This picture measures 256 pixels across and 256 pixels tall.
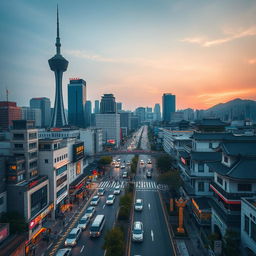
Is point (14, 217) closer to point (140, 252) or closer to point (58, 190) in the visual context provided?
point (58, 190)

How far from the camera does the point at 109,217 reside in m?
37.1

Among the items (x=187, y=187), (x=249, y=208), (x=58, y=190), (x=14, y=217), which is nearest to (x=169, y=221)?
(x=187, y=187)

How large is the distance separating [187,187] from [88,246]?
22.8 m

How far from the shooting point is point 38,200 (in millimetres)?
32750

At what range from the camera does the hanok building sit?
24.8m

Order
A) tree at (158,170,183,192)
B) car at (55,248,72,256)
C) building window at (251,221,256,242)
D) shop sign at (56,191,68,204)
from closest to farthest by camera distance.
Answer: building window at (251,221,256,242), car at (55,248,72,256), shop sign at (56,191,68,204), tree at (158,170,183,192)

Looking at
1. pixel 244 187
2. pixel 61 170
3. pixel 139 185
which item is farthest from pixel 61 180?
pixel 244 187

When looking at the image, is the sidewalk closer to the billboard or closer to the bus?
the bus

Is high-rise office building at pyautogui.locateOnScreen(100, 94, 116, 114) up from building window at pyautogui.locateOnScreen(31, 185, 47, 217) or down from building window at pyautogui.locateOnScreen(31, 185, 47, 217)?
up

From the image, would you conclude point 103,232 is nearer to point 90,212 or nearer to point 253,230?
point 90,212

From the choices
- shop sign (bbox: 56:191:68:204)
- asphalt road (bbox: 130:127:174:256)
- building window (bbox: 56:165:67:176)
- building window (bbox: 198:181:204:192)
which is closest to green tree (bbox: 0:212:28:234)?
shop sign (bbox: 56:191:68:204)

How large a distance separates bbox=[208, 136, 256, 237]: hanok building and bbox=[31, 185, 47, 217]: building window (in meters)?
26.5

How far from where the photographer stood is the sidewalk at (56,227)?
27.7 metres

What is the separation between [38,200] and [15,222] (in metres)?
5.80
